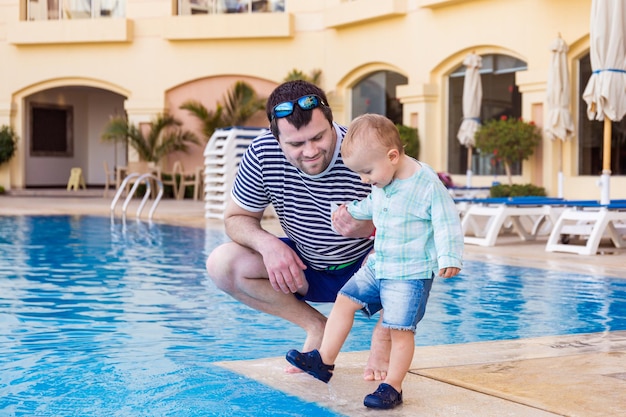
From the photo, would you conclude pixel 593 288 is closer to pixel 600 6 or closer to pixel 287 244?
pixel 287 244

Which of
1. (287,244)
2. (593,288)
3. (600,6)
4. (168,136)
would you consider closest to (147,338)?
(287,244)

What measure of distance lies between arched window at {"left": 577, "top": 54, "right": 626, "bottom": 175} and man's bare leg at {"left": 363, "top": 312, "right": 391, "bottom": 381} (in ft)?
41.7

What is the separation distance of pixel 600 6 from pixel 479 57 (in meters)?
6.04

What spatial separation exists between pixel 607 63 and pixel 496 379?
829 cm

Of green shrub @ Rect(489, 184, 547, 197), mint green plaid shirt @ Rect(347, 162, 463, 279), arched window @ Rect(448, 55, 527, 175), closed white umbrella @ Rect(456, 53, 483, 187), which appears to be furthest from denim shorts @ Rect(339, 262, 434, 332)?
arched window @ Rect(448, 55, 527, 175)

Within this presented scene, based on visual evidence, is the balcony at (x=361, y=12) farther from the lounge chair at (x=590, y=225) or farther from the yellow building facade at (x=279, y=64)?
the lounge chair at (x=590, y=225)

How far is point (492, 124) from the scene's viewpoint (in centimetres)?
1661

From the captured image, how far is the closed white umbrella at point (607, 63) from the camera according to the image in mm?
10875

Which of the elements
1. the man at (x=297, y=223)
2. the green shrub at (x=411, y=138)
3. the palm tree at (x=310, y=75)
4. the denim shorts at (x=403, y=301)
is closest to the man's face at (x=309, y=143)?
the man at (x=297, y=223)

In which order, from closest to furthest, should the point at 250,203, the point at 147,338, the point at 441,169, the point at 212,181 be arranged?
the point at 250,203
the point at 147,338
the point at 212,181
the point at 441,169

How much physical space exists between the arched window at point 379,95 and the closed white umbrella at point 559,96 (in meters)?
5.86

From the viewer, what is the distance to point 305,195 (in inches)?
153

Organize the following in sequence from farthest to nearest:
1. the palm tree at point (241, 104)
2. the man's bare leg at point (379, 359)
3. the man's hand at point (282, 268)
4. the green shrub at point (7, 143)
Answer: the green shrub at point (7, 143), the palm tree at point (241, 104), the man's hand at point (282, 268), the man's bare leg at point (379, 359)

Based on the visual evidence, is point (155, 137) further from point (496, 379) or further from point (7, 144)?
point (496, 379)
